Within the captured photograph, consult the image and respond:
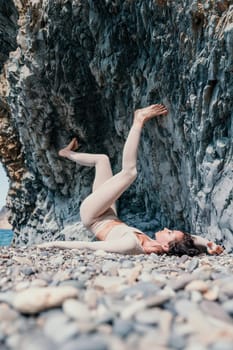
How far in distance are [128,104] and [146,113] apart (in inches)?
176

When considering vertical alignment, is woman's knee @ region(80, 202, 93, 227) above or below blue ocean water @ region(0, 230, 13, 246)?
above

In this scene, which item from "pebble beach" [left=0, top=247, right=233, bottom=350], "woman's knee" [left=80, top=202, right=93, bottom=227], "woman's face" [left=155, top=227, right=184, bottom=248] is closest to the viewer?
"pebble beach" [left=0, top=247, right=233, bottom=350]

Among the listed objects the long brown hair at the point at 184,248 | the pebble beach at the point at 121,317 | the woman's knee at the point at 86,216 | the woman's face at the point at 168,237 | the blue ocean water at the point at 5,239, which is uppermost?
the pebble beach at the point at 121,317

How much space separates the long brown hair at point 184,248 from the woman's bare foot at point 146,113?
2.92 meters

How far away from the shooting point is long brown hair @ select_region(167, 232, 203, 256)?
19.8 ft

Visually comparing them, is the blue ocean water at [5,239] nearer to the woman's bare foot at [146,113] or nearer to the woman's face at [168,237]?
the woman's bare foot at [146,113]

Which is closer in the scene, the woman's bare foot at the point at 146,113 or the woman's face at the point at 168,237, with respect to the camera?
the woman's face at the point at 168,237

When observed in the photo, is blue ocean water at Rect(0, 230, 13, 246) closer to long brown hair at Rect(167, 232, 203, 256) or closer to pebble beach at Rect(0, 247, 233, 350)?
long brown hair at Rect(167, 232, 203, 256)

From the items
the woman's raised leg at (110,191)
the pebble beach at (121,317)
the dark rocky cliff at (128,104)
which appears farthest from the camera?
the dark rocky cliff at (128,104)

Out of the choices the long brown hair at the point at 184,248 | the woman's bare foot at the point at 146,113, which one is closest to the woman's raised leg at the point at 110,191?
the woman's bare foot at the point at 146,113

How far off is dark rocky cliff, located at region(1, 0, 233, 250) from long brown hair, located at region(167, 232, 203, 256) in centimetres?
126

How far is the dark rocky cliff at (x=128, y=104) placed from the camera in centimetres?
757

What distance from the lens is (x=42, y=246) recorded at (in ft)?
21.9

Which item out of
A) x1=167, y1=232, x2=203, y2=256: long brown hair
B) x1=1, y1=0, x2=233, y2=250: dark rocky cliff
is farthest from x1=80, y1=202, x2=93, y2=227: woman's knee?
x1=1, y1=0, x2=233, y2=250: dark rocky cliff
